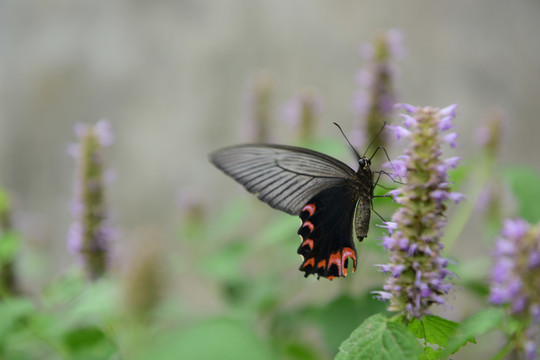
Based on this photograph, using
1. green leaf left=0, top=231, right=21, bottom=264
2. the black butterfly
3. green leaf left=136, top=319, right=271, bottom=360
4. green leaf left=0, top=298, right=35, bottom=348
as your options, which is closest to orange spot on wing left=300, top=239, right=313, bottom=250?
the black butterfly

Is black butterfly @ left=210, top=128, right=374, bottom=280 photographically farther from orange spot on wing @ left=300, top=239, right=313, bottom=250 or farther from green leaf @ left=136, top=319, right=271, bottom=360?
green leaf @ left=136, top=319, right=271, bottom=360

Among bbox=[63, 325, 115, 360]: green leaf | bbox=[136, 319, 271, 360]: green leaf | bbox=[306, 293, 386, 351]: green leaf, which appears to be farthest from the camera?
bbox=[63, 325, 115, 360]: green leaf

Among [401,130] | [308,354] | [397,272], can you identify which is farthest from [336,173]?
[308,354]

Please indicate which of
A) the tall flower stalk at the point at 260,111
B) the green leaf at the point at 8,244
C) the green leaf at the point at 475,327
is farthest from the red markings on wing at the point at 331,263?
the tall flower stalk at the point at 260,111

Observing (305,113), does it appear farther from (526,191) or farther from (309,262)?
(309,262)

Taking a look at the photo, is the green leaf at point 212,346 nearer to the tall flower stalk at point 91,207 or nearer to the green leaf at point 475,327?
the green leaf at point 475,327

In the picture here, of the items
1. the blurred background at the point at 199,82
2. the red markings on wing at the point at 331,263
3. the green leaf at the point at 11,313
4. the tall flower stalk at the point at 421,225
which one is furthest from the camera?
the blurred background at the point at 199,82

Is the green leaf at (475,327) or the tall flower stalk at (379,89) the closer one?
the green leaf at (475,327)

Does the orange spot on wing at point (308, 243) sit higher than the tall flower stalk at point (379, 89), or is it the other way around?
the tall flower stalk at point (379, 89)
